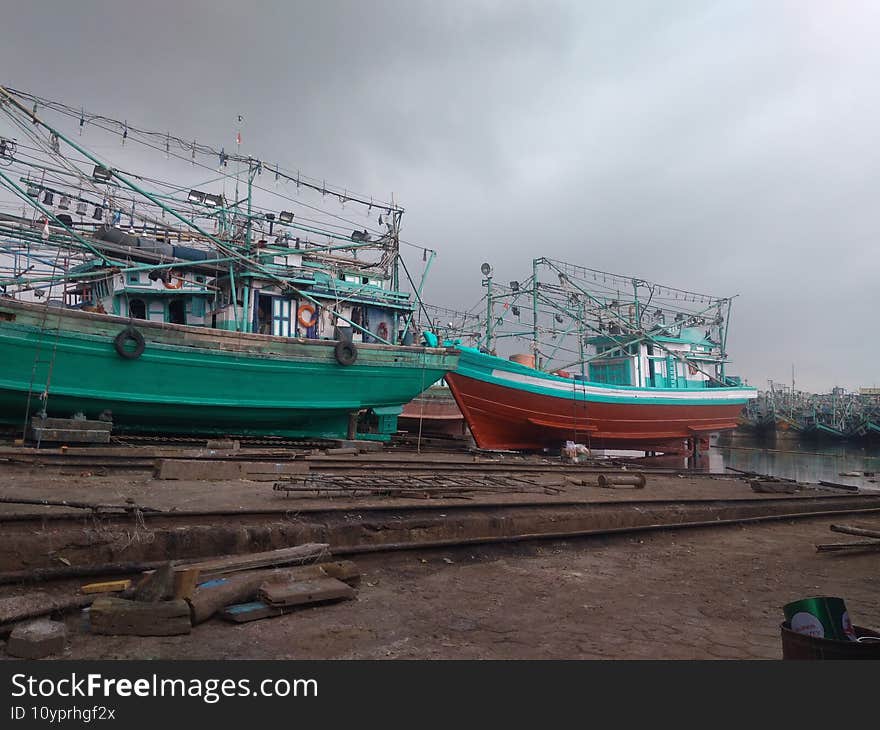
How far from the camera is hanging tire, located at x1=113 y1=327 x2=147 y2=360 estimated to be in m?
13.6

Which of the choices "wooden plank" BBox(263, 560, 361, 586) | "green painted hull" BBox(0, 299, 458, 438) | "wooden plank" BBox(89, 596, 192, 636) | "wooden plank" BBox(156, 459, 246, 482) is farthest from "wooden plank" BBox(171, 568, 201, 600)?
"green painted hull" BBox(0, 299, 458, 438)

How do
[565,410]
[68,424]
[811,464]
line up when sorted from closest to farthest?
[68,424]
[565,410]
[811,464]

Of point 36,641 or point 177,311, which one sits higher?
point 177,311

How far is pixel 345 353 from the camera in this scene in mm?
16781

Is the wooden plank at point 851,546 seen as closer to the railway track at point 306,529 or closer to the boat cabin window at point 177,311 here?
the railway track at point 306,529

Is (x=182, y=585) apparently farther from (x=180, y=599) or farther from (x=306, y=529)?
(x=306, y=529)

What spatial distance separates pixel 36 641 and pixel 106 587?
113cm

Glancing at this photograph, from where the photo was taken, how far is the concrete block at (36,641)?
3117 mm

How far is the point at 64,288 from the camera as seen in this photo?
18531 millimetres

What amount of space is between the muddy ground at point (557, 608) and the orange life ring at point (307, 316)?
1379 centimetres

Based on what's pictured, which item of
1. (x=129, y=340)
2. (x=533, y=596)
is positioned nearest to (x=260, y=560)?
(x=533, y=596)
